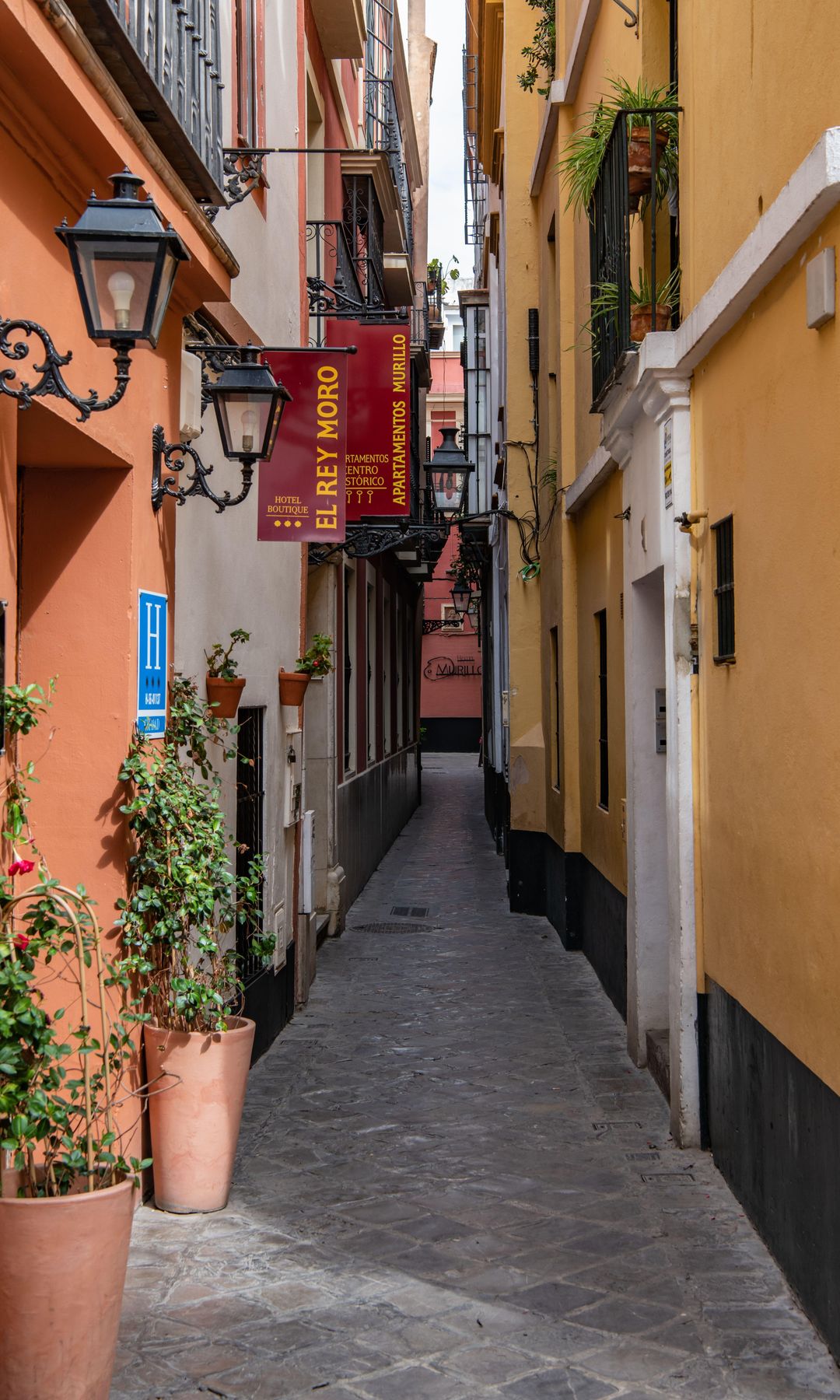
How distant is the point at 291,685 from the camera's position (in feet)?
29.8

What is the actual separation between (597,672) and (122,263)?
693 cm

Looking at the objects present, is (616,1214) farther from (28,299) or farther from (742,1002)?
(28,299)

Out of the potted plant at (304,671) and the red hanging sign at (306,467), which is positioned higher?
the red hanging sign at (306,467)

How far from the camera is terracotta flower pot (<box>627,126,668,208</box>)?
7.09 meters

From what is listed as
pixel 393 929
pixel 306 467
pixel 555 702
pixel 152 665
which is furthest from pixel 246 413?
pixel 393 929

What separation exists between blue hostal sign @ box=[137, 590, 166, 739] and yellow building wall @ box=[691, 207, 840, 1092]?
2376 mm

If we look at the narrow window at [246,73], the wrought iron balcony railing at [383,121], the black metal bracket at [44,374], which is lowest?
the black metal bracket at [44,374]

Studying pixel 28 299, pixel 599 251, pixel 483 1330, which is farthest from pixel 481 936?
pixel 28 299

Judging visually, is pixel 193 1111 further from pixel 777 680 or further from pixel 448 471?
pixel 448 471

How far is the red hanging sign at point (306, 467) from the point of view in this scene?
808 centimetres

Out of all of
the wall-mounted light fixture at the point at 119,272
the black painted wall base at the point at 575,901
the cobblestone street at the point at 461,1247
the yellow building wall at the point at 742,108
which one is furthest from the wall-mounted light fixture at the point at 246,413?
the black painted wall base at the point at 575,901

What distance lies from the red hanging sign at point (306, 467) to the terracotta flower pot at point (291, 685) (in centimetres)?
118

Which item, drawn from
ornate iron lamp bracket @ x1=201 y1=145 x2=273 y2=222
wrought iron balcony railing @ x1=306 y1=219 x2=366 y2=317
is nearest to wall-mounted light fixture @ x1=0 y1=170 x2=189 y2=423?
ornate iron lamp bracket @ x1=201 y1=145 x2=273 y2=222

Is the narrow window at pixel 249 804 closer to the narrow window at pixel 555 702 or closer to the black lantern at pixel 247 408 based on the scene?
the black lantern at pixel 247 408
